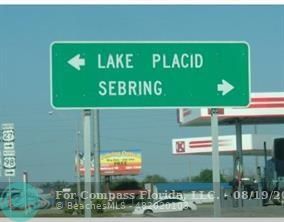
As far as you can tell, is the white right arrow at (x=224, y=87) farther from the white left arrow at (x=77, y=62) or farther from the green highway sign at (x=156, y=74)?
the white left arrow at (x=77, y=62)

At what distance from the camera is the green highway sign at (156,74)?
6.61 metres

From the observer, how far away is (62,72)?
6555 millimetres

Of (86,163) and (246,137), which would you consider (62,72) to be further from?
(246,137)

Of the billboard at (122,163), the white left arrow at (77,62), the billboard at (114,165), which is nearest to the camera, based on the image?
the white left arrow at (77,62)

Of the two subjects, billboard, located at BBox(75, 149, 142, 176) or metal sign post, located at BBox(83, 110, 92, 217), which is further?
billboard, located at BBox(75, 149, 142, 176)

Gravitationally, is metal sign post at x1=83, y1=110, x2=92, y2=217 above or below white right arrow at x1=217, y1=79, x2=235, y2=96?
below

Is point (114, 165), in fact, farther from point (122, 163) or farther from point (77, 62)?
point (77, 62)

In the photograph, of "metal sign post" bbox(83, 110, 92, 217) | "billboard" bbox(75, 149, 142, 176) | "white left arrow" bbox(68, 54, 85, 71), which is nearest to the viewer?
"metal sign post" bbox(83, 110, 92, 217)

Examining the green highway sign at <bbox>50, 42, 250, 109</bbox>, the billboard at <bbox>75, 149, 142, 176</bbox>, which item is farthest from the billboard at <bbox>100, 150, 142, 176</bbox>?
the green highway sign at <bbox>50, 42, 250, 109</bbox>

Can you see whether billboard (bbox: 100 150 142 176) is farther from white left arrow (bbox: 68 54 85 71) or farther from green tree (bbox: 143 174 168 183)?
white left arrow (bbox: 68 54 85 71)

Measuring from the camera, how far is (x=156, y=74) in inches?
263

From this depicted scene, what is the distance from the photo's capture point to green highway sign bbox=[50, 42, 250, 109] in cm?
661

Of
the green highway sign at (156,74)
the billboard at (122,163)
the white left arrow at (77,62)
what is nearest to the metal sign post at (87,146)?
the green highway sign at (156,74)
